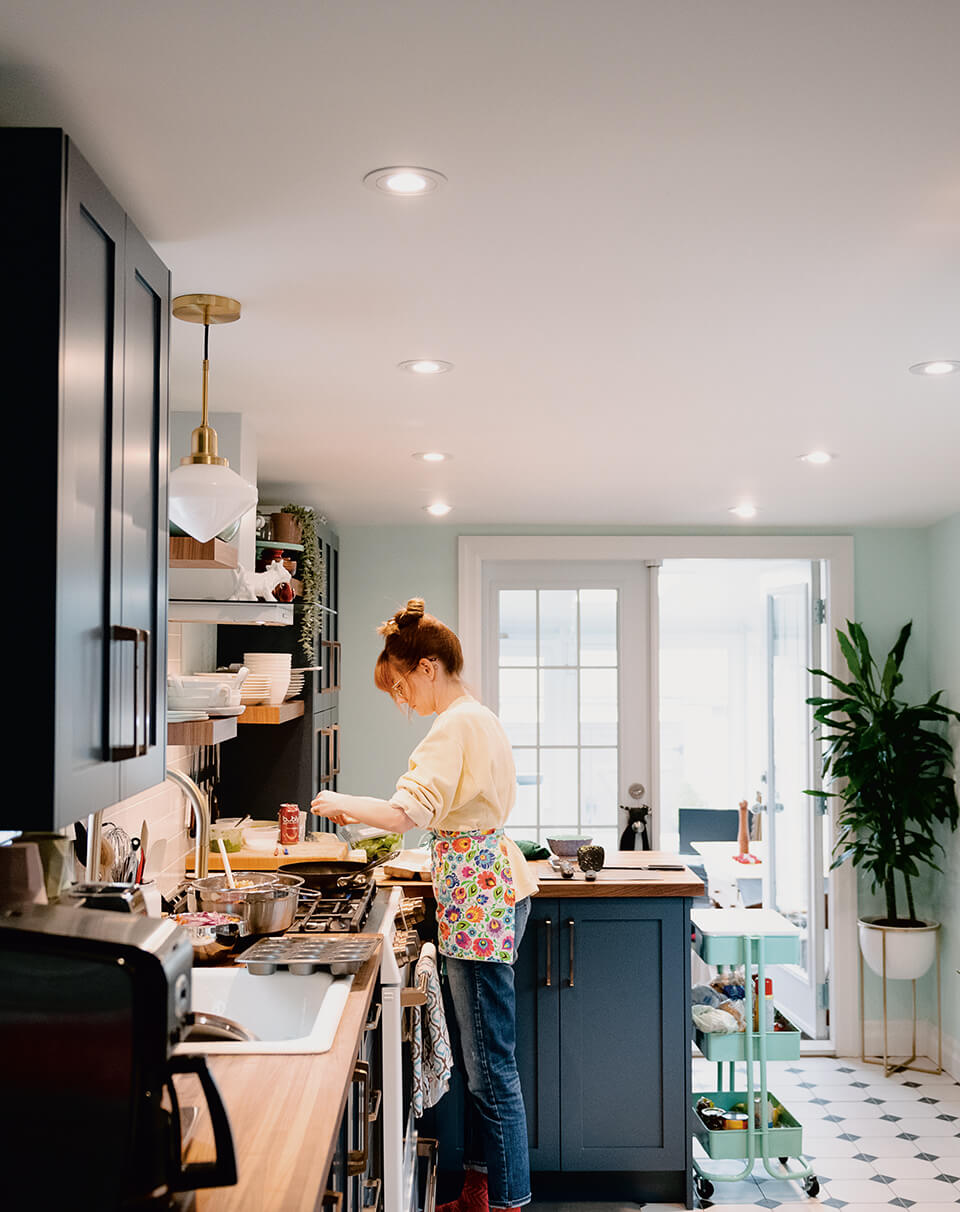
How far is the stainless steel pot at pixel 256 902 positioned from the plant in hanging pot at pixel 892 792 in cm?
302

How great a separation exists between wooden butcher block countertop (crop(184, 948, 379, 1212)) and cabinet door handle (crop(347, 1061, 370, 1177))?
0.41ft

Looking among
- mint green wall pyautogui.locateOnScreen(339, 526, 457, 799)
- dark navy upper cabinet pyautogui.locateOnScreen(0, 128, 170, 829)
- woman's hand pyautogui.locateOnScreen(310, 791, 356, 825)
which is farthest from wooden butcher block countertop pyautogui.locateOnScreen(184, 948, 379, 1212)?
mint green wall pyautogui.locateOnScreen(339, 526, 457, 799)

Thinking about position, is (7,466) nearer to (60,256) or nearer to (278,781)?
(60,256)

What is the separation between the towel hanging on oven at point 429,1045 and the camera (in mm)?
3018

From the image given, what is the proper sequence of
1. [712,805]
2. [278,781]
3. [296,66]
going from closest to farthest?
[296,66]
[278,781]
[712,805]

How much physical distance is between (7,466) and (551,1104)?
9.68ft

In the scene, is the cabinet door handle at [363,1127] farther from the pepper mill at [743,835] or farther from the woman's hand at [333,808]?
the pepper mill at [743,835]

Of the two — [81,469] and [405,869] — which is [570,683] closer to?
[405,869]

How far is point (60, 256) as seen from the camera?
1.40m

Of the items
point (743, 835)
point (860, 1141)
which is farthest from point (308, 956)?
point (743, 835)

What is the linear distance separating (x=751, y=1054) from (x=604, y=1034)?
0.53 m

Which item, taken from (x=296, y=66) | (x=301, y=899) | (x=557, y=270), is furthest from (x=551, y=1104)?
(x=296, y=66)

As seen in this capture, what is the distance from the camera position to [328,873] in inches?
133

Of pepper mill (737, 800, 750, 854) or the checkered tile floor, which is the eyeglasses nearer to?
the checkered tile floor
